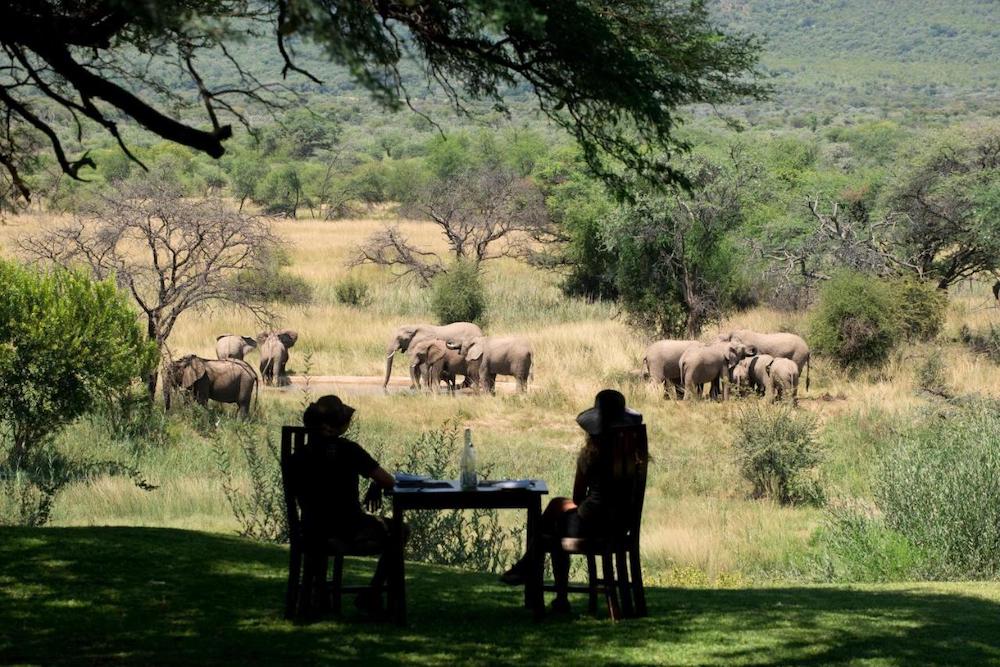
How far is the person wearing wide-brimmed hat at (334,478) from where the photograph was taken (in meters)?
A: 8.31

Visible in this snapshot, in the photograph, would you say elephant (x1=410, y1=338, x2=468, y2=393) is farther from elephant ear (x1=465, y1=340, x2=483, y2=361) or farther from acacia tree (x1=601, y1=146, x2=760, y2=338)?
acacia tree (x1=601, y1=146, x2=760, y2=338)

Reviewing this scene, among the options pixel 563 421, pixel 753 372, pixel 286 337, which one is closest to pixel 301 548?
pixel 563 421

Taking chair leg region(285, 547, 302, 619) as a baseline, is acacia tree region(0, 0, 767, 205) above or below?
above

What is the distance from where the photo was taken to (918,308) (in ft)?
104

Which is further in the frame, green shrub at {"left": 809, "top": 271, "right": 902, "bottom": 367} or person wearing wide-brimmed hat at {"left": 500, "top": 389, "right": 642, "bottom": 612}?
green shrub at {"left": 809, "top": 271, "right": 902, "bottom": 367}

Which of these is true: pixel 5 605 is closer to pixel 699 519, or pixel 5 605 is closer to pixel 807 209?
pixel 699 519

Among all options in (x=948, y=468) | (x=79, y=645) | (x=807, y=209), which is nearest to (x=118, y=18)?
(x=79, y=645)

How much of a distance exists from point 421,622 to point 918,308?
82.0ft

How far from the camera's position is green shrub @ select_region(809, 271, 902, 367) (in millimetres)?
30891

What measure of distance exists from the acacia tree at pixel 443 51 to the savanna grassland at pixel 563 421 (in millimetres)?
4809

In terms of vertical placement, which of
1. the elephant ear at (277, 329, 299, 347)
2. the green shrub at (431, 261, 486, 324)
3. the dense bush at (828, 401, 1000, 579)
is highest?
the green shrub at (431, 261, 486, 324)


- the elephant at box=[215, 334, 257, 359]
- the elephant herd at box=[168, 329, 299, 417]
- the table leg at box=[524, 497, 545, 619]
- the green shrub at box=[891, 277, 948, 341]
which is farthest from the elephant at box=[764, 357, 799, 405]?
the table leg at box=[524, 497, 545, 619]

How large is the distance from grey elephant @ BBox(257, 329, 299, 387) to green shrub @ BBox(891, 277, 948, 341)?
12960 mm

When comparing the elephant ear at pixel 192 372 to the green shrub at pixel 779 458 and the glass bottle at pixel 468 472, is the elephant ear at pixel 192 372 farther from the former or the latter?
the glass bottle at pixel 468 472
